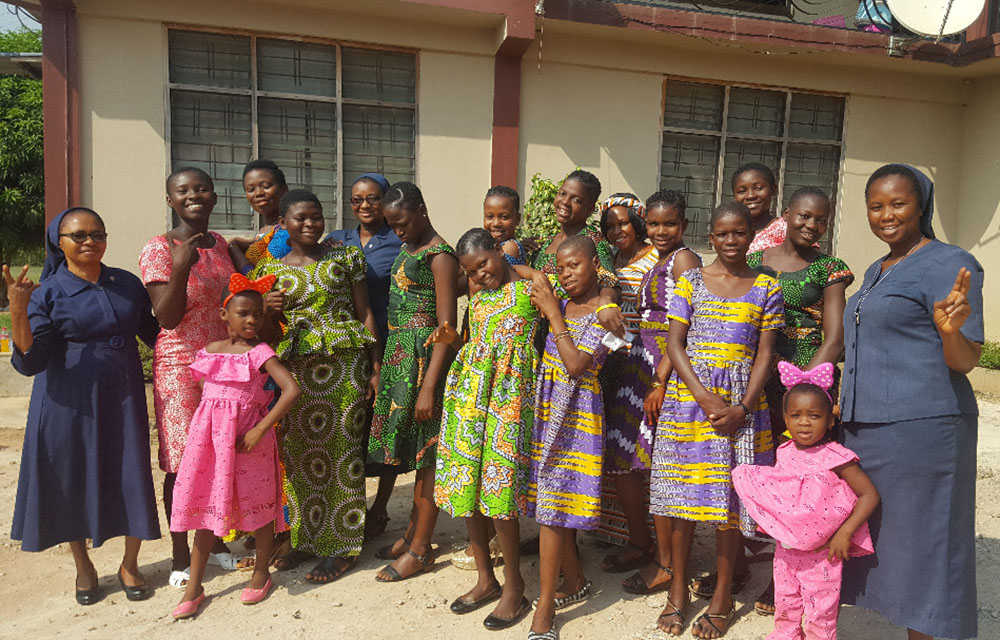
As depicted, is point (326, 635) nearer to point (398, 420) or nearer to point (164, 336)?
point (398, 420)

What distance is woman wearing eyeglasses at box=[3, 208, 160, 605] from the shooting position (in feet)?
9.66

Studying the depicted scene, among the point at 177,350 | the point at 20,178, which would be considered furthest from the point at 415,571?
the point at 20,178

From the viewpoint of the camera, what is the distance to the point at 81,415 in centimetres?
298

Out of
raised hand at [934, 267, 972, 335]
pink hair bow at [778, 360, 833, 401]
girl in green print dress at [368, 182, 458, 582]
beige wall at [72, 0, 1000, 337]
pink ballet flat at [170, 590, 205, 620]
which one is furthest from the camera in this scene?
beige wall at [72, 0, 1000, 337]

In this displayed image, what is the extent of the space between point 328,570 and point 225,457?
31.6 inches

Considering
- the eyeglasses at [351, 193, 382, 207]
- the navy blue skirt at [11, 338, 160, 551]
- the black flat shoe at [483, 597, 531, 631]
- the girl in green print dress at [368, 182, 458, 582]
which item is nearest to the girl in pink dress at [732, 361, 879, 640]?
the black flat shoe at [483, 597, 531, 631]

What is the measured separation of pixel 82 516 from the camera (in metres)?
3.01

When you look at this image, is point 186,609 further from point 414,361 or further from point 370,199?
point 370,199

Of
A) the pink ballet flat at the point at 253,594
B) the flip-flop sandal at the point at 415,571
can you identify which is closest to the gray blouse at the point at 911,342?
the flip-flop sandal at the point at 415,571

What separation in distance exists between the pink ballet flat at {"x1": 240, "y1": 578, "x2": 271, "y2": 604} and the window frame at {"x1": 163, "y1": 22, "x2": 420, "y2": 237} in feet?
13.1

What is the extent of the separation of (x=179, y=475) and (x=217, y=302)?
81 cm

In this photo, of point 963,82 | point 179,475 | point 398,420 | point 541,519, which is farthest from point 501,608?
point 963,82

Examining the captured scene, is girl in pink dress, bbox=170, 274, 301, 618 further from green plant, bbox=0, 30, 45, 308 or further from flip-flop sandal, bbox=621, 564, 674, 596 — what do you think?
green plant, bbox=0, 30, 45, 308

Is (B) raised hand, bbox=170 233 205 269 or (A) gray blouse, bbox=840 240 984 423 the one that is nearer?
(A) gray blouse, bbox=840 240 984 423
